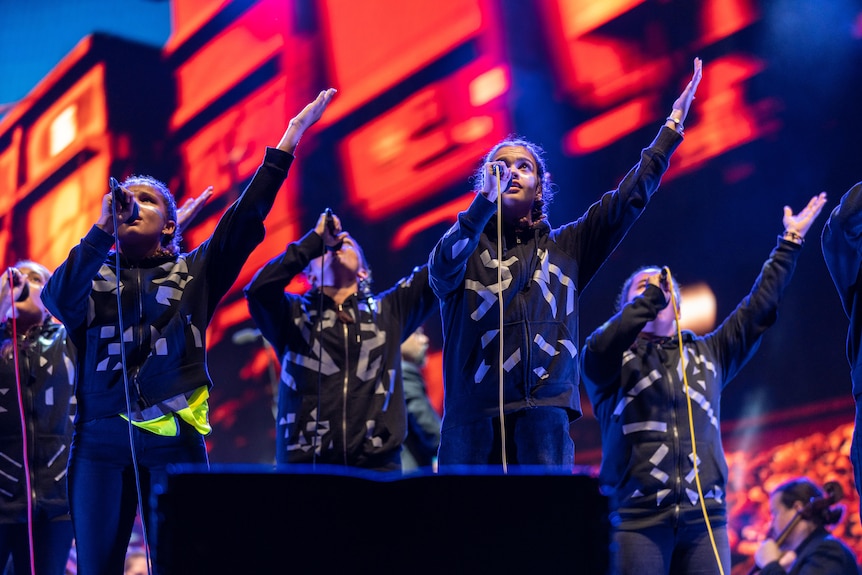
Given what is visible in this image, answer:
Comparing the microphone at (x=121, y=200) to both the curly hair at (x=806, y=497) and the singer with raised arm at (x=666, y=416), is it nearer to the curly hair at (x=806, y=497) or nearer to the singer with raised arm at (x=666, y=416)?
the singer with raised arm at (x=666, y=416)

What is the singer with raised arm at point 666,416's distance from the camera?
3.13 meters

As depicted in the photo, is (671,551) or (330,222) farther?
(330,222)

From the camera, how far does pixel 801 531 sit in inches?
163

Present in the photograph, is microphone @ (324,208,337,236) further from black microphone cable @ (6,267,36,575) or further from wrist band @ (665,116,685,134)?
wrist band @ (665,116,685,134)

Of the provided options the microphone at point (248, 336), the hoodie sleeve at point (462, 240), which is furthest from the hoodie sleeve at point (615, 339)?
the microphone at point (248, 336)

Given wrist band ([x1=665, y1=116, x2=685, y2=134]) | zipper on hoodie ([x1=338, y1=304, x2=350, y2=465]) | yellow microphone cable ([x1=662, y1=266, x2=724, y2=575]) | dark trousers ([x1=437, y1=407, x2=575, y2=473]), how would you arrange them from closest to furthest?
dark trousers ([x1=437, y1=407, x2=575, y2=473])
wrist band ([x1=665, y1=116, x2=685, y2=134])
yellow microphone cable ([x1=662, y1=266, x2=724, y2=575])
zipper on hoodie ([x1=338, y1=304, x2=350, y2=465])

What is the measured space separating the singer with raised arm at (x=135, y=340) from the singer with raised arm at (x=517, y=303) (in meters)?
0.63

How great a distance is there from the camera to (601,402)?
3467 millimetres

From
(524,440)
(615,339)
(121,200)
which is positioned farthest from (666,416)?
(121,200)

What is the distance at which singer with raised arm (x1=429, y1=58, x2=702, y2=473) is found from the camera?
2641 mm

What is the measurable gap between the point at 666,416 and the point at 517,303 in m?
0.89

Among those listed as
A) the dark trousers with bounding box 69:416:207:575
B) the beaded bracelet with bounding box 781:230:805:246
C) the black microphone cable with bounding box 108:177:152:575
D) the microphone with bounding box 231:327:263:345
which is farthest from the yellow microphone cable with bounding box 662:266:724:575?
the microphone with bounding box 231:327:263:345

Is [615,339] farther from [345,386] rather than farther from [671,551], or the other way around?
[345,386]

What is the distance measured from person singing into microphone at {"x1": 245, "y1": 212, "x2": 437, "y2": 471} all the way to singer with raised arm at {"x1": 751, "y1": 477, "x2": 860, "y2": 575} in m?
1.95
